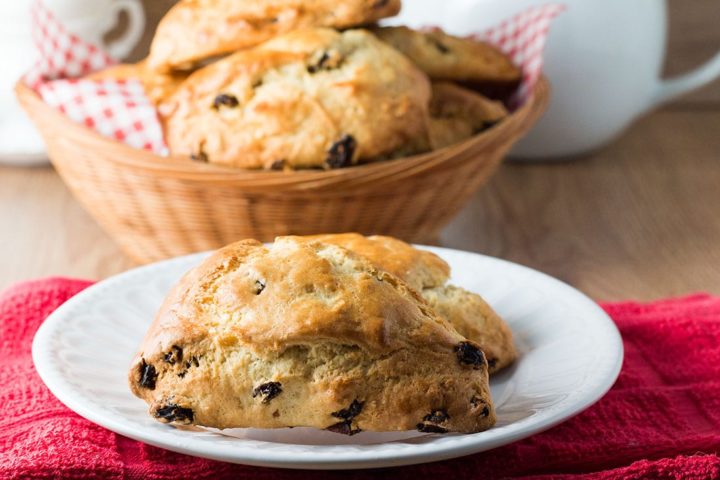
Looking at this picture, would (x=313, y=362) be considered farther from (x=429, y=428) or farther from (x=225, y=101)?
(x=225, y=101)

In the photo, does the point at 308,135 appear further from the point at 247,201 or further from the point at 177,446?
the point at 177,446

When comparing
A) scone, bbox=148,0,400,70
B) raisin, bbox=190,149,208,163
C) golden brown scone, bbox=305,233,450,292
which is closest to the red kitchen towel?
golden brown scone, bbox=305,233,450,292

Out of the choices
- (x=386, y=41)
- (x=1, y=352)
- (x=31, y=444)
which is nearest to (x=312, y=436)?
(x=31, y=444)

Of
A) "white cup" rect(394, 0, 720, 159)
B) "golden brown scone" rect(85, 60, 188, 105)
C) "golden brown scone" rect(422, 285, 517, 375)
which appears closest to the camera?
"golden brown scone" rect(422, 285, 517, 375)

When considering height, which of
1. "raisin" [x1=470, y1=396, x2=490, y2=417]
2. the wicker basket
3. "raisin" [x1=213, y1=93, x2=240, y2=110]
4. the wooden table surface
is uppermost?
"raisin" [x1=213, y1=93, x2=240, y2=110]

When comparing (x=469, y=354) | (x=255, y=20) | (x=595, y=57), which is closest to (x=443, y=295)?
(x=469, y=354)

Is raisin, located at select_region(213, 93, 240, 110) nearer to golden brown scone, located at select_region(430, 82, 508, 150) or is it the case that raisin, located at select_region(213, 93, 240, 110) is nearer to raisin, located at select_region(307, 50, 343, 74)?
raisin, located at select_region(307, 50, 343, 74)

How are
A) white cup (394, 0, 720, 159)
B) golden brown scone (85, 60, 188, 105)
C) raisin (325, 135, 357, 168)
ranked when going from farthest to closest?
white cup (394, 0, 720, 159) → golden brown scone (85, 60, 188, 105) → raisin (325, 135, 357, 168)
